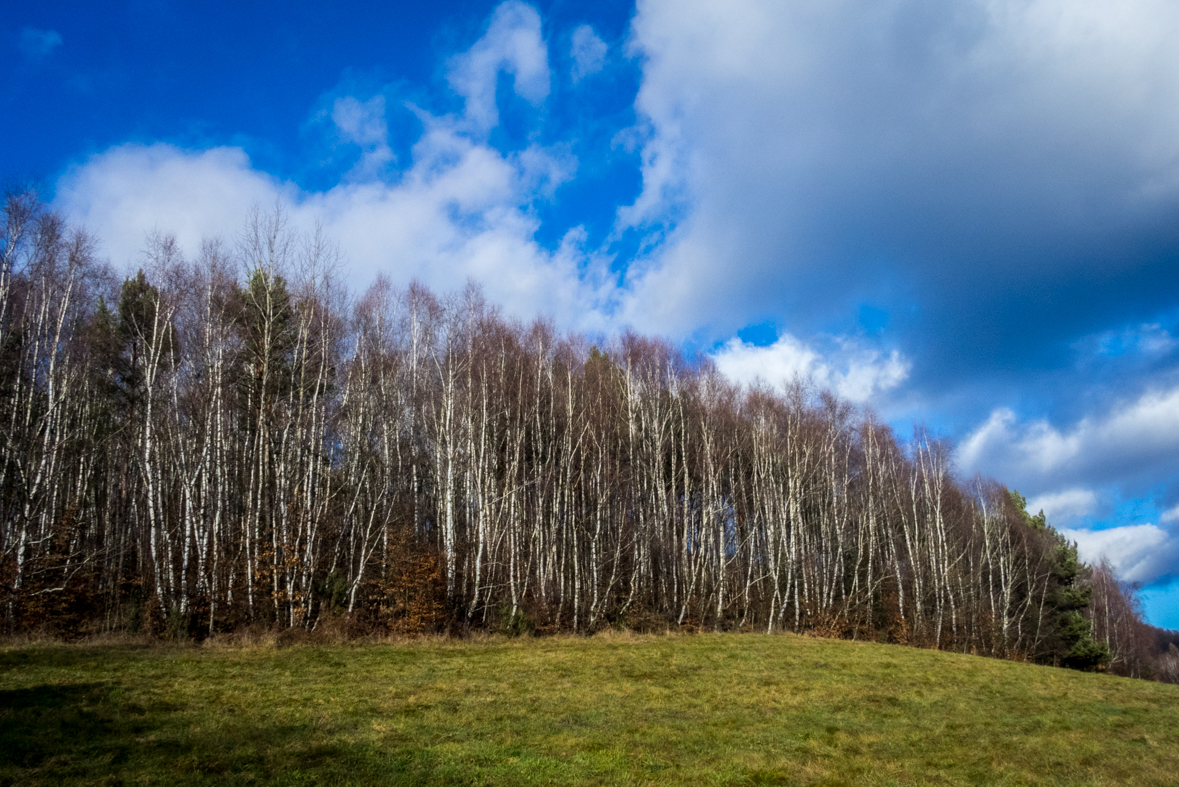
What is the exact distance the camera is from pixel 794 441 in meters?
28.5

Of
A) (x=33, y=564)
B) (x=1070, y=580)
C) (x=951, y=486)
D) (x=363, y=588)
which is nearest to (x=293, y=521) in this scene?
(x=363, y=588)

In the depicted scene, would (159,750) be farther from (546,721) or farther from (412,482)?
(412,482)

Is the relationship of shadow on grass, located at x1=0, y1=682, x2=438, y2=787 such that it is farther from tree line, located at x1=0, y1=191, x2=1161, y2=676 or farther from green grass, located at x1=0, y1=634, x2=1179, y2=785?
tree line, located at x1=0, y1=191, x2=1161, y2=676

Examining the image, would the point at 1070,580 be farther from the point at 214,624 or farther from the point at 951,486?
the point at 214,624

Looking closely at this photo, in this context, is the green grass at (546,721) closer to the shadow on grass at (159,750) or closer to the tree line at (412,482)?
the shadow on grass at (159,750)

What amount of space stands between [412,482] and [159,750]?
17.4m

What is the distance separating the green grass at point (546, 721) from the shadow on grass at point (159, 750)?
3 centimetres

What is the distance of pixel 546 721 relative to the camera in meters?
9.23

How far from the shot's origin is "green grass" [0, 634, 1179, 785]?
668 cm

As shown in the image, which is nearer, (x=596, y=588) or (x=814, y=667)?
(x=814, y=667)

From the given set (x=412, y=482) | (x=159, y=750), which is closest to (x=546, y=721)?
(x=159, y=750)

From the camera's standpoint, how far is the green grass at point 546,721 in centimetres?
668

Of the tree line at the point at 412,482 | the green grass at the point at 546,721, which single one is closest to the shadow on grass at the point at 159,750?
the green grass at the point at 546,721

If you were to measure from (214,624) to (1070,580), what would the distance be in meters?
43.4
